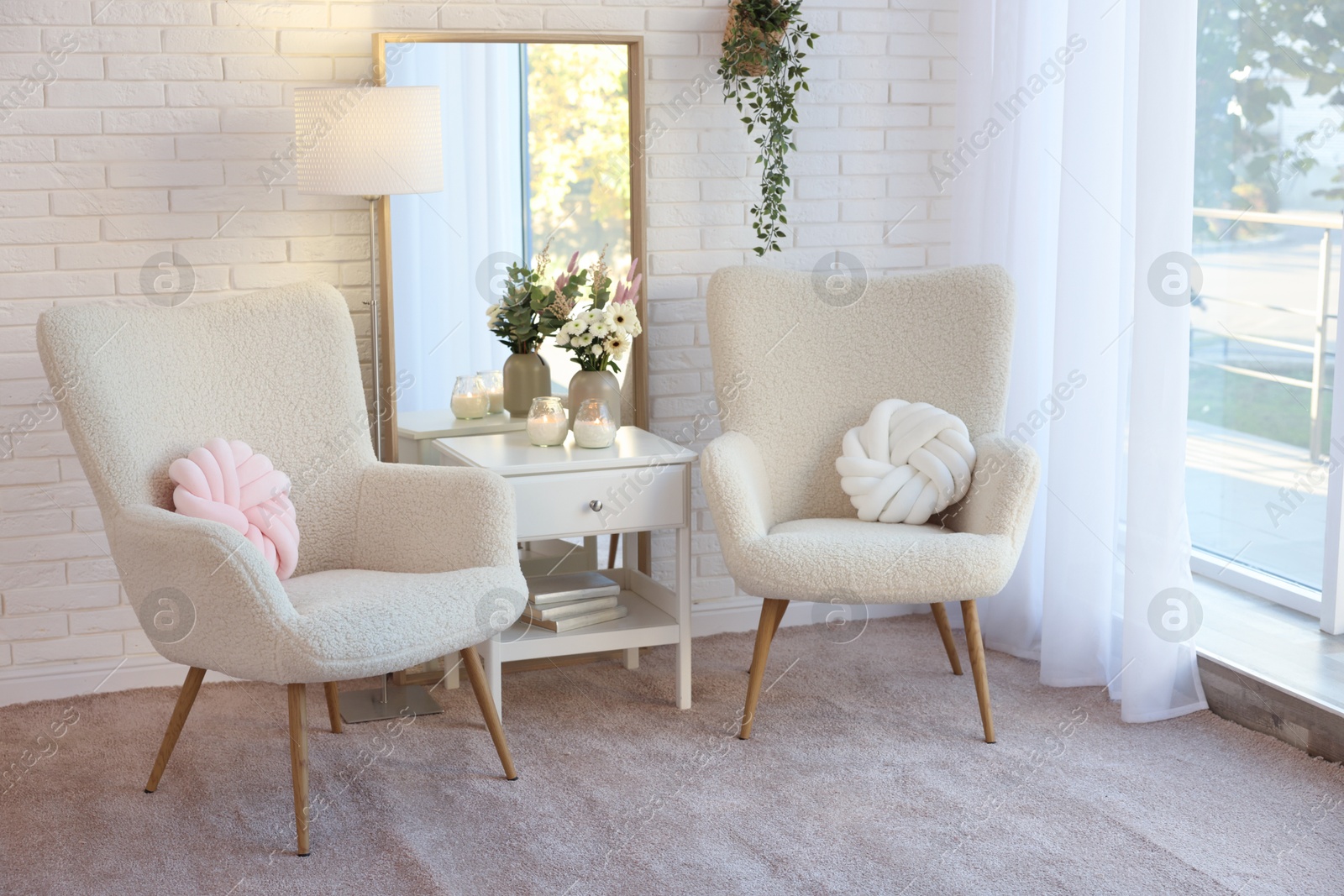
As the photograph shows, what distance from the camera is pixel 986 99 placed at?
3.22 metres

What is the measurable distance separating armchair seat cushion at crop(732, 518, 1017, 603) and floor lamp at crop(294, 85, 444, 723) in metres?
1.02

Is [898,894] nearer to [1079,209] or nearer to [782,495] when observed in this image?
[782,495]

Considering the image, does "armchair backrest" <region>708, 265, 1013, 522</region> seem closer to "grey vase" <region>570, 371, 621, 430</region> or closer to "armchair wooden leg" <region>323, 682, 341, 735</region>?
"grey vase" <region>570, 371, 621, 430</region>

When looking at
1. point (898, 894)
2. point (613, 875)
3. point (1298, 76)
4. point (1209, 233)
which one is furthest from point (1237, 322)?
point (613, 875)

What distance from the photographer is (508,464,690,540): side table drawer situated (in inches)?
104

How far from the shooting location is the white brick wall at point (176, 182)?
2742mm

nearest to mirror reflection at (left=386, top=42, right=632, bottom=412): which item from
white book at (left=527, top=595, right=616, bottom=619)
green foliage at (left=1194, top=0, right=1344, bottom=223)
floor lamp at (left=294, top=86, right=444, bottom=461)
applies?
floor lamp at (left=294, top=86, right=444, bottom=461)

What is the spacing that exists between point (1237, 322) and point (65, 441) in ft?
9.37

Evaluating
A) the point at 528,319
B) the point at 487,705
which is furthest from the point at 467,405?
the point at 487,705

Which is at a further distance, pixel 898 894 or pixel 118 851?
pixel 118 851

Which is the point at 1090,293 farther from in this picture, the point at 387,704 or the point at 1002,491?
the point at 387,704

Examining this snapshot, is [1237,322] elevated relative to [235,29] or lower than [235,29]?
lower

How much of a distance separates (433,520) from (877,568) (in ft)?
2.83

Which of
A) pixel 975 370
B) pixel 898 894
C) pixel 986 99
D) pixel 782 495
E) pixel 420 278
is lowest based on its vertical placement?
pixel 898 894
